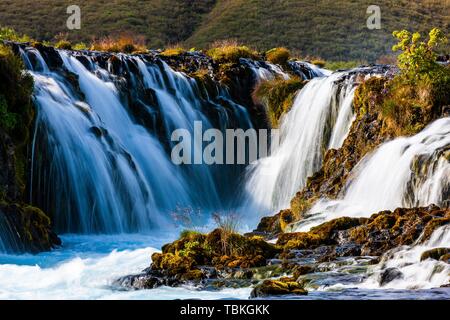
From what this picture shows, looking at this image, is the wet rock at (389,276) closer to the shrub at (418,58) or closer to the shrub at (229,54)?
the shrub at (418,58)

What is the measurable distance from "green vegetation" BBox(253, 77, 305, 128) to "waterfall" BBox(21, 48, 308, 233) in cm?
103

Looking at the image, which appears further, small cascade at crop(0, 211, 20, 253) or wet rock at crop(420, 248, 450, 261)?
small cascade at crop(0, 211, 20, 253)

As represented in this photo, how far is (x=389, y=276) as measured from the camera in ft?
58.9

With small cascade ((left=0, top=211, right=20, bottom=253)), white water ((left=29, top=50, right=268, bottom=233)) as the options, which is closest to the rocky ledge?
small cascade ((left=0, top=211, right=20, bottom=253))

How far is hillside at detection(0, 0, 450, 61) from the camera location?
79812mm

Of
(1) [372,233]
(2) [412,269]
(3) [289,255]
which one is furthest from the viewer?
(1) [372,233]

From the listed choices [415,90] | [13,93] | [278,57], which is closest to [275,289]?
[415,90]

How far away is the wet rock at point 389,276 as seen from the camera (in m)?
17.8

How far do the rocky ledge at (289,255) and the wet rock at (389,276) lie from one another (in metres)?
0.02

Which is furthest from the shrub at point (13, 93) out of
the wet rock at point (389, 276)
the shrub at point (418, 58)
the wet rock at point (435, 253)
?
the wet rock at point (435, 253)

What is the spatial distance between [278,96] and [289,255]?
17.1 metres

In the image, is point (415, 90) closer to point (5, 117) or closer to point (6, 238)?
point (5, 117)

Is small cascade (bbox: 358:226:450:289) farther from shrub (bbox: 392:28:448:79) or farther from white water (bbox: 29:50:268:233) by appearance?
white water (bbox: 29:50:268:233)
